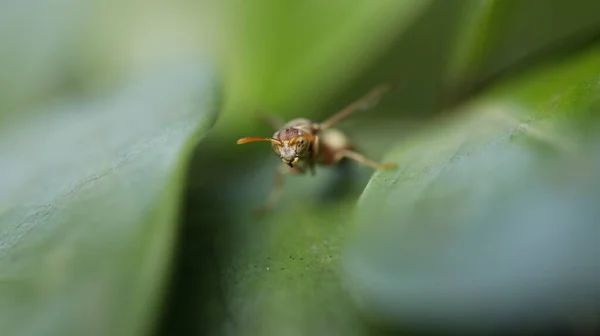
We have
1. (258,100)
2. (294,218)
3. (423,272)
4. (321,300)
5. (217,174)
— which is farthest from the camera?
(258,100)

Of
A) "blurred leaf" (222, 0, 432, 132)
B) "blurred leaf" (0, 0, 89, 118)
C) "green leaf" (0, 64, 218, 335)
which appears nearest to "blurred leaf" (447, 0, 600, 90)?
"blurred leaf" (222, 0, 432, 132)

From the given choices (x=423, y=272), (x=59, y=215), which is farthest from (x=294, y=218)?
(x=423, y=272)

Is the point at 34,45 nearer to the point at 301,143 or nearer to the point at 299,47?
the point at 299,47

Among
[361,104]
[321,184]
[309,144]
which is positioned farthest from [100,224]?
[361,104]

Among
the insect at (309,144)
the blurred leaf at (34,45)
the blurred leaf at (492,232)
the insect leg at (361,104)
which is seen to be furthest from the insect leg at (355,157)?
the blurred leaf at (34,45)

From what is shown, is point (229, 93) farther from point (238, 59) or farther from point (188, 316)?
point (188, 316)

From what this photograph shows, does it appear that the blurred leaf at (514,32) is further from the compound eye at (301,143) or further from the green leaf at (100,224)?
the green leaf at (100,224)
